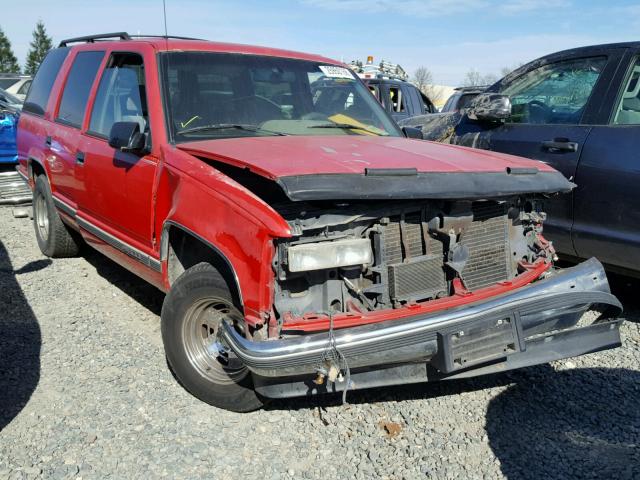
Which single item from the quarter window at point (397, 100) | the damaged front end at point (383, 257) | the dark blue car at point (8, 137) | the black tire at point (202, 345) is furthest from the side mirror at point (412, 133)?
the quarter window at point (397, 100)

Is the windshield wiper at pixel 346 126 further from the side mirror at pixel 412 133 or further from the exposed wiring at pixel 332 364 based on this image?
the exposed wiring at pixel 332 364

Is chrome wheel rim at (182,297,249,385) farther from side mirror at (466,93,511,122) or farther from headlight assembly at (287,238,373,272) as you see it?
side mirror at (466,93,511,122)

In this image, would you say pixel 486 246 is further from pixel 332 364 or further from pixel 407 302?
pixel 332 364

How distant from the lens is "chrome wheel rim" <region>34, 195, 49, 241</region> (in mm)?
5855

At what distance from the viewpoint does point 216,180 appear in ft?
9.79

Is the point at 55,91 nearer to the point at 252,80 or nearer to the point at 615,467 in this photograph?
the point at 252,80

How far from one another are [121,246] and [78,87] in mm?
1690

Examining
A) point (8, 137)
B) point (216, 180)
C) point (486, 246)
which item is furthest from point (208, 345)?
point (8, 137)

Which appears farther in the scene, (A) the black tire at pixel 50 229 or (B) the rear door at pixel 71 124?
(A) the black tire at pixel 50 229

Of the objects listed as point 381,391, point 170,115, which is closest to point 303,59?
point 170,115

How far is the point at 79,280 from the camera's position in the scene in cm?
525

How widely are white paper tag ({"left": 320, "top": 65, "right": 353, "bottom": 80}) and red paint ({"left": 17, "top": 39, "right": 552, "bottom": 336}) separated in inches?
4.1

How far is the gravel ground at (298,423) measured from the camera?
281 cm

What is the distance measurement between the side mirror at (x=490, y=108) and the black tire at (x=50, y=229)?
3.78m
